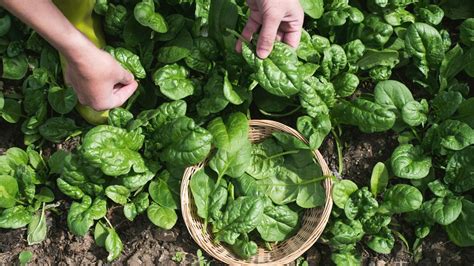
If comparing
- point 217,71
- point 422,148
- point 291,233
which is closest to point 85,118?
point 217,71

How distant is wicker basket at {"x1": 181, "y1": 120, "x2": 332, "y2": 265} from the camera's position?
2092 millimetres

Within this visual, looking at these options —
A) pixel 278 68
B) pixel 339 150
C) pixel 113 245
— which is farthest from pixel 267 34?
pixel 113 245

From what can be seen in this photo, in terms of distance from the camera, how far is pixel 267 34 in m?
1.80

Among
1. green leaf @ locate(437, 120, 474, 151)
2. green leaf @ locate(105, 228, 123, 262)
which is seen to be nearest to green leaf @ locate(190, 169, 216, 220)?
green leaf @ locate(105, 228, 123, 262)

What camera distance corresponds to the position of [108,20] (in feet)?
7.49

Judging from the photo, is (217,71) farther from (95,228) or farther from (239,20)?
(95,228)

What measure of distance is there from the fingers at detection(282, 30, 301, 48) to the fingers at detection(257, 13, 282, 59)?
0.12 meters

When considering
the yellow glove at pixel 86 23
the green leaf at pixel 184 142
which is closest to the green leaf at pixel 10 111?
the yellow glove at pixel 86 23

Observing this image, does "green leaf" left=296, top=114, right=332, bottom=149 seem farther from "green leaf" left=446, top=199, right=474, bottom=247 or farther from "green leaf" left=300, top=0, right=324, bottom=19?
"green leaf" left=446, top=199, right=474, bottom=247

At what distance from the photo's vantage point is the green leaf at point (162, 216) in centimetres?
215

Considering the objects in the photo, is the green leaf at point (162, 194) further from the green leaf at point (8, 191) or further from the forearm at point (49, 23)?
the forearm at point (49, 23)

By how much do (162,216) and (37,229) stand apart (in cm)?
53

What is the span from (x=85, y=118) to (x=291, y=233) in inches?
38.3

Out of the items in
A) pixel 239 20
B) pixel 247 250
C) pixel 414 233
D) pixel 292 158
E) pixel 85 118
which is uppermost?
pixel 239 20
